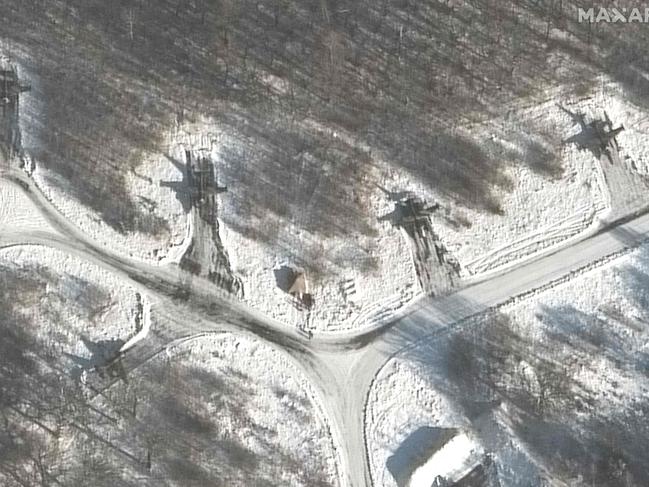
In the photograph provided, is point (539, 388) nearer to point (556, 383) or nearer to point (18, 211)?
point (556, 383)

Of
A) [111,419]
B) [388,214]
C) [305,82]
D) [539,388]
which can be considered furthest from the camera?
[305,82]

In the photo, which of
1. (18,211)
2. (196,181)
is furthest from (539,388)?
(18,211)

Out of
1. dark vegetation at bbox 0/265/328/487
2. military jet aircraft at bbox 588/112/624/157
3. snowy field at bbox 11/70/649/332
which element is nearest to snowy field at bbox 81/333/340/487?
dark vegetation at bbox 0/265/328/487

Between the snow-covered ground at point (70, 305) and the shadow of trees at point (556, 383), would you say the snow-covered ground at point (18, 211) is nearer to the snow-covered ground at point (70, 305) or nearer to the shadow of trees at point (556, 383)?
the snow-covered ground at point (70, 305)

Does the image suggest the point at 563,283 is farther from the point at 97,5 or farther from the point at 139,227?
the point at 97,5

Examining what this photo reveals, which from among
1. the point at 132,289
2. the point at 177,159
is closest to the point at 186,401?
the point at 132,289

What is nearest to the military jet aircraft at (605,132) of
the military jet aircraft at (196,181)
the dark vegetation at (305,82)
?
the dark vegetation at (305,82)
